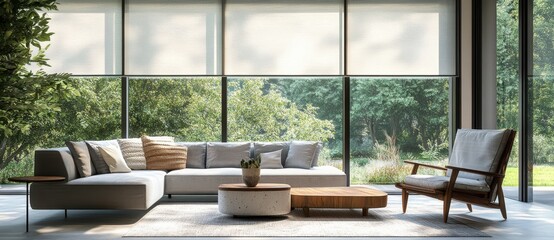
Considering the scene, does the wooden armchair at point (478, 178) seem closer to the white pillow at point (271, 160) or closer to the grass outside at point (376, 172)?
the white pillow at point (271, 160)

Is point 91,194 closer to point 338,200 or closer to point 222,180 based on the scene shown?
point 222,180

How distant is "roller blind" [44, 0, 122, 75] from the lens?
32.6 ft

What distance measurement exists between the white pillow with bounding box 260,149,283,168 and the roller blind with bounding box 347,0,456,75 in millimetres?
1635

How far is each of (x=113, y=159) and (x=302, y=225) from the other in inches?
105

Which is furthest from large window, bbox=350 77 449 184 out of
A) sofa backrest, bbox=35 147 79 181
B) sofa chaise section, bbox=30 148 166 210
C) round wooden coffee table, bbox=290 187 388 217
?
sofa backrest, bbox=35 147 79 181

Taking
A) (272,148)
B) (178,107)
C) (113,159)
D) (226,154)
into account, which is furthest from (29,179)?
(178,107)

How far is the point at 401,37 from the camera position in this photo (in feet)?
33.3

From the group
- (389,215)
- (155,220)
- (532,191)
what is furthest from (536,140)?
(155,220)

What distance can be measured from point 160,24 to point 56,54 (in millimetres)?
1437

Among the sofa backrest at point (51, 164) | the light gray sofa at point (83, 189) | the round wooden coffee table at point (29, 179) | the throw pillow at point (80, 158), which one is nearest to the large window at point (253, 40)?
the throw pillow at point (80, 158)

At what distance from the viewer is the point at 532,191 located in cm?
882

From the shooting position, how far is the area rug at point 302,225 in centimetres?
621

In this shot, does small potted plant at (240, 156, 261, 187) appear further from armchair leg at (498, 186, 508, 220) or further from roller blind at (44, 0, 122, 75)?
roller blind at (44, 0, 122, 75)

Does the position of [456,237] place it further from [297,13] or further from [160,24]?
[160,24]
